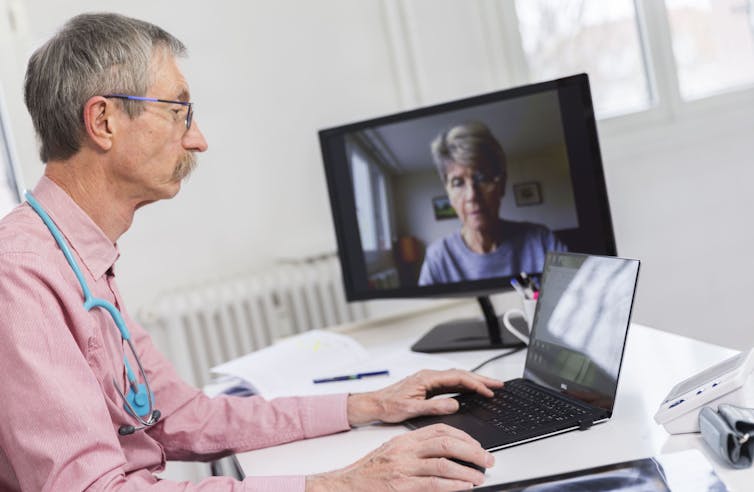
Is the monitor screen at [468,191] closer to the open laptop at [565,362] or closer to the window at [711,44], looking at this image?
the open laptop at [565,362]

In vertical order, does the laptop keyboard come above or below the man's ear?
below

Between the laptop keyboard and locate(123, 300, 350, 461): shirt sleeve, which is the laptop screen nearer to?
the laptop keyboard

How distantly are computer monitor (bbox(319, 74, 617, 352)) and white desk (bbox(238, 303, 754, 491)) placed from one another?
0.19 m

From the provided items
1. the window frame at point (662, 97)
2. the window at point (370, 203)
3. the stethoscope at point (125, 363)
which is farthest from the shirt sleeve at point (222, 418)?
the window frame at point (662, 97)

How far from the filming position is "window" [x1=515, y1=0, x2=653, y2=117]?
9.64 ft

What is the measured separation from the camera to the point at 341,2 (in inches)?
110

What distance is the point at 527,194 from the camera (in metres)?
1.67

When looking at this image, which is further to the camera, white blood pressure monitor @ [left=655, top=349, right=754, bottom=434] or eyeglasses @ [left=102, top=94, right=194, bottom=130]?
eyeglasses @ [left=102, top=94, right=194, bottom=130]

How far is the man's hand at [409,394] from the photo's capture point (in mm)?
1285

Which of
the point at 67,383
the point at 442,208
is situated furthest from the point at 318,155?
the point at 67,383

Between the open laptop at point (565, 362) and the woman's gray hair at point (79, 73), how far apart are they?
66 cm

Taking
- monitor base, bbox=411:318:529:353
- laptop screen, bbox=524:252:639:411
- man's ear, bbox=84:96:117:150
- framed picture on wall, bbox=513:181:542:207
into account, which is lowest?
monitor base, bbox=411:318:529:353

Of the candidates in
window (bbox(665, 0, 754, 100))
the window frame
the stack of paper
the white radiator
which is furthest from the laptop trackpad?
window (bbox(665, 0, 754, 100))

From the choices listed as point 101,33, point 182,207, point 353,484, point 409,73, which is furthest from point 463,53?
point 353,484
